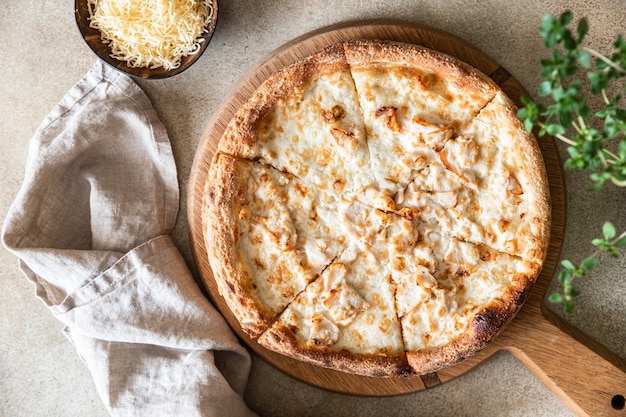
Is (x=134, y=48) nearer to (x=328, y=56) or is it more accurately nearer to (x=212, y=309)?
(x=328, y=56)

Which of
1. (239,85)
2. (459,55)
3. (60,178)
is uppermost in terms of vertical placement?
(459,55)

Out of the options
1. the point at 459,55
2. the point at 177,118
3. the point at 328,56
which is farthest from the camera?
the point at 177,118

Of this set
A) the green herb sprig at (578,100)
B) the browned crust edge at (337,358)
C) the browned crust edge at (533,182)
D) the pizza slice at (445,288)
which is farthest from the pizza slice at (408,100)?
the browned crust edge at (337,358)

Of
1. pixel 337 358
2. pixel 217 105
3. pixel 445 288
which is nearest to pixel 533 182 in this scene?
pixel 445 288

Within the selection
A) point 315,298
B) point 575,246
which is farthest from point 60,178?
point 575,246

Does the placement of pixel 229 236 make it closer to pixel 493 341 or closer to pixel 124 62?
pixel 124 62

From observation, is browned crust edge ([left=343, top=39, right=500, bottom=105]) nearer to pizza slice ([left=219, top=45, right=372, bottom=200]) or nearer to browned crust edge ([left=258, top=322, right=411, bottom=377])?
pizza slice ([left=219, top=45, right=372, bottom=200])
